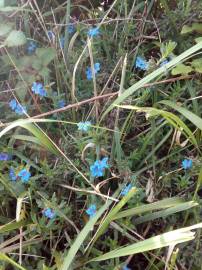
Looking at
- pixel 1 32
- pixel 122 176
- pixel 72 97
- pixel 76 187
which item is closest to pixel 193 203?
pixel 122 176

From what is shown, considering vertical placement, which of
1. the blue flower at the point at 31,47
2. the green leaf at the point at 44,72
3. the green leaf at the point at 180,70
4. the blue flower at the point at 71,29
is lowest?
the green leaf at the point at 44,72

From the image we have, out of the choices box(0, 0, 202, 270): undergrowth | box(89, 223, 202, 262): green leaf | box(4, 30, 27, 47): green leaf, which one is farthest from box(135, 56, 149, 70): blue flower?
box(89, 223, 202, 262): green leaf

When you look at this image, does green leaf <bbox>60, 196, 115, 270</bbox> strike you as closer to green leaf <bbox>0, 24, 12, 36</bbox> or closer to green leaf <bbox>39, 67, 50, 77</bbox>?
green leaf <bbox>39, 67, 50, 77</bbox>

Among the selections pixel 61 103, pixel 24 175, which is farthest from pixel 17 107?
pixel 24 175

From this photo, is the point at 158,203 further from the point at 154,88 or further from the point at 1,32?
the point at 1,32

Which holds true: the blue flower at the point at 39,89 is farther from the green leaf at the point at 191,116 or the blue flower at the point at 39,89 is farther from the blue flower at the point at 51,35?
the green leaf at the point at 191,116

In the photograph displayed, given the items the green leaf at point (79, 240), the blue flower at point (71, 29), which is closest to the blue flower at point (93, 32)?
the blue flower at point (71, 29)

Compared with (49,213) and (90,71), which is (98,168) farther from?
(90,71)

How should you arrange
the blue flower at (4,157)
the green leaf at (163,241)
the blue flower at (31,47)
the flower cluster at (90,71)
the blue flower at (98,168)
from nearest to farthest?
1. the green leaf at (163,241)
2. the blue flower at (98,168)
3. the blue flower at (4,157)
4. the flower cluster at (90,71)
5. the blue flower at (31,47)
